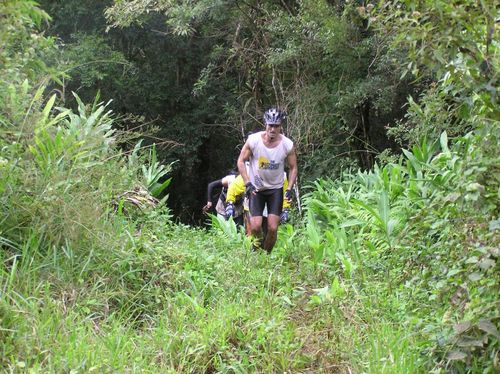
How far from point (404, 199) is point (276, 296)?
2.82 metres

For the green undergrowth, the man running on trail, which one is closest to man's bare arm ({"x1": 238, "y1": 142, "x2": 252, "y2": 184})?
the man running on trail

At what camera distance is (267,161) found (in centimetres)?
853

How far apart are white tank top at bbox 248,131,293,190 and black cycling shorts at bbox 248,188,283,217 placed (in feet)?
0.23

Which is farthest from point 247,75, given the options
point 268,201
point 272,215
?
point 272,215

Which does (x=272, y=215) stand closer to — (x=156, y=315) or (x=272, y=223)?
(x=272, y=223)

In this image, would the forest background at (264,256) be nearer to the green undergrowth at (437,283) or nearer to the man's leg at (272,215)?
the green undergrowth at (437,283)

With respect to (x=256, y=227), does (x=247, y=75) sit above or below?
below

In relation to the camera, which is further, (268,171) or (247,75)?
(247,75)

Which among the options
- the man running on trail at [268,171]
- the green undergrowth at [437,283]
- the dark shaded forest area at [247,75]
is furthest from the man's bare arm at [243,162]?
the green undergrowth at [437,283]

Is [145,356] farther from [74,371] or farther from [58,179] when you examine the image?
[58,179]

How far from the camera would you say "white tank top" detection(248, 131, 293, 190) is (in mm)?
8539

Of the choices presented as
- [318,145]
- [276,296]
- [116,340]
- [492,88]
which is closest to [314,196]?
[318,145]

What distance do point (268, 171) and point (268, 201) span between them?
A: 38cm

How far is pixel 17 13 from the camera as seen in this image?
4059mm
